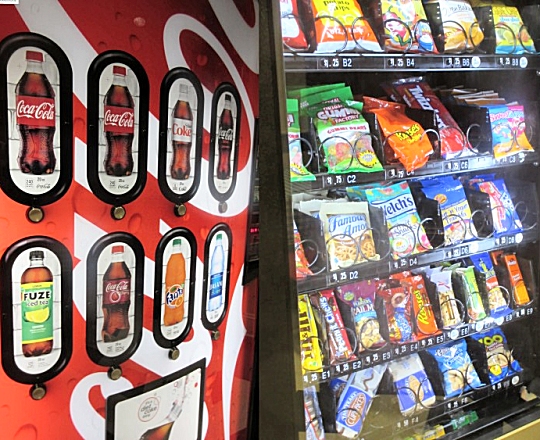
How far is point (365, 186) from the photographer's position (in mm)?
1761

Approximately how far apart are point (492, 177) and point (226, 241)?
1.12 meters

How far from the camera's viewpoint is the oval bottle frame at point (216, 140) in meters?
1.22

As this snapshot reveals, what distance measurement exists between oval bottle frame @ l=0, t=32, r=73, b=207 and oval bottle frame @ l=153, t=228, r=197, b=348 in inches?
8.7

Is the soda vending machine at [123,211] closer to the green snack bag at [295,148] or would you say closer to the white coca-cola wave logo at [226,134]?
the white coca-cola wave logo at [226,134]

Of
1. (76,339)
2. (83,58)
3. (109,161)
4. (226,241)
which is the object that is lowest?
(76,339)

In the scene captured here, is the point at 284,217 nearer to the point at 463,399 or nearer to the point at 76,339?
the point at 76,339

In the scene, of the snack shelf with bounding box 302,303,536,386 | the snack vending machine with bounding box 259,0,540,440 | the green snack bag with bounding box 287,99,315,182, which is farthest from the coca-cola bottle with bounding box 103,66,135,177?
the snack shelf with bounding box 302,303,536,386

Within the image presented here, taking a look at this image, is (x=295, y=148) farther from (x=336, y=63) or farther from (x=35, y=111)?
(x=35, y=111)

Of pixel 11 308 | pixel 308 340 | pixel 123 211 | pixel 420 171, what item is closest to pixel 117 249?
pixel 123 211

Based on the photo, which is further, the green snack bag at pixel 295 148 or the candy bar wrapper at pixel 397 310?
the candy bar wrapper at pixel 397 310

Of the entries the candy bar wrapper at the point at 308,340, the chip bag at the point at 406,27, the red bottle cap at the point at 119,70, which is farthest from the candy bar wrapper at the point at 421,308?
the red bottle cap at the point at 119,70

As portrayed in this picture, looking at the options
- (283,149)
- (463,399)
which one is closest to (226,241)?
(283,149)

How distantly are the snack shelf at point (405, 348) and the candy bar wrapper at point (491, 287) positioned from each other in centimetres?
3

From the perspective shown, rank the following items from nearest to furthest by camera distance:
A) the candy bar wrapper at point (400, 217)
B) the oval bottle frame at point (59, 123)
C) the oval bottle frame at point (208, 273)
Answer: the oval bottle frame at point (59, 123)
the oval bottle frame at point (208, 273)
the candy bar wrapper at point (400, 217)
